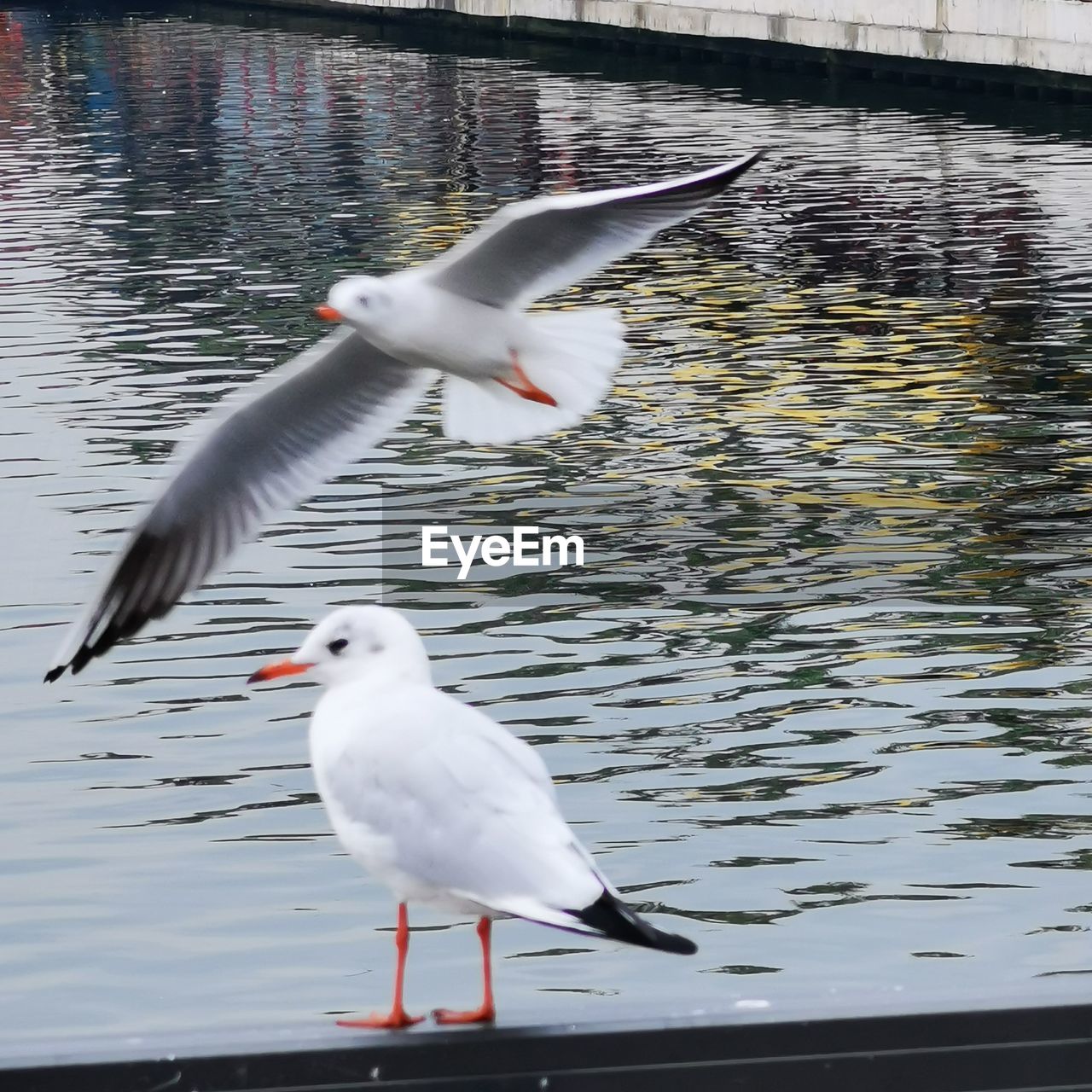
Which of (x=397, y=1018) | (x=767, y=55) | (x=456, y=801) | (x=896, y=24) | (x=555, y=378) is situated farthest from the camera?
(x=767, y=55)

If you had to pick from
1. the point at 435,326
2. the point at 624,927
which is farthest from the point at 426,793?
the point at 435,326

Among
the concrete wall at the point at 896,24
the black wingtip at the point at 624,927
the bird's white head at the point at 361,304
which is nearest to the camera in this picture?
the black wingtip at the point at 624,927

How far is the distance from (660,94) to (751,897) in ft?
128

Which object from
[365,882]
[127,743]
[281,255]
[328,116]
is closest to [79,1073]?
[365,882]

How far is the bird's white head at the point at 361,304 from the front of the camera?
8.48 metres

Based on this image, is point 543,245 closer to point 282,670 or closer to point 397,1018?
point 282,670

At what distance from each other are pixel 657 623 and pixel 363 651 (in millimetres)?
7572

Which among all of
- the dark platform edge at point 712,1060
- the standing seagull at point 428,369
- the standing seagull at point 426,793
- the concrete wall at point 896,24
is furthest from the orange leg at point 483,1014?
the concrete wall at point 896,24

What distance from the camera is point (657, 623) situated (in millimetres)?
12578

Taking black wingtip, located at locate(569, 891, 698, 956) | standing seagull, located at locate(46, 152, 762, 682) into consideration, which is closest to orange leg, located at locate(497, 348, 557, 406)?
standing seagull, located at locate(46, 152, 762, 682)

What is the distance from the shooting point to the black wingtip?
405cm

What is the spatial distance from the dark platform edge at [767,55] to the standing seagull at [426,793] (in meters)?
36.9

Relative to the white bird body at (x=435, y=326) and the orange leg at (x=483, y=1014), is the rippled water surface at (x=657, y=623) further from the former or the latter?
the white bird body at (x=435, y=326)

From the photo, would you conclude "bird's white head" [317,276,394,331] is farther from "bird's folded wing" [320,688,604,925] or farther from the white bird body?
"bird's folded wing" [320,688,604,925]
